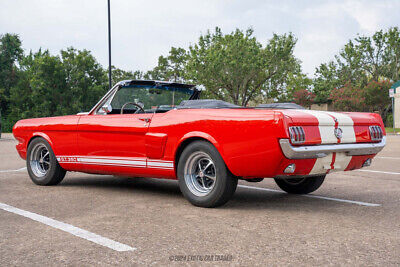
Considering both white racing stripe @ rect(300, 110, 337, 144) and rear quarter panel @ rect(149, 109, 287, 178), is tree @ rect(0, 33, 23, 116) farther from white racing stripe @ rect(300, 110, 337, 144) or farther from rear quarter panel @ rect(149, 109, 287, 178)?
white racing stripe @ rect(300, 110, 337, 144)

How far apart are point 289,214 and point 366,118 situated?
1490 mm

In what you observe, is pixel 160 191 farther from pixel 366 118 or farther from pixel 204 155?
pixel 366 118

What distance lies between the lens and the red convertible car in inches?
176

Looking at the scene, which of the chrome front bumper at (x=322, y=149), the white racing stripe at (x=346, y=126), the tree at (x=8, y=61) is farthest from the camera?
the tree at (x=8, y=61)

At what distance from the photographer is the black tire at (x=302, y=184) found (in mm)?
5930

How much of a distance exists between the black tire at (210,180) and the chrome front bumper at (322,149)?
2.38ft

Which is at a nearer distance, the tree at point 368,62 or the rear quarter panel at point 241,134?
the rear quarter panel at point 241,134

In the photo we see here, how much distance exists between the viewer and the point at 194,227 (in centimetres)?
407

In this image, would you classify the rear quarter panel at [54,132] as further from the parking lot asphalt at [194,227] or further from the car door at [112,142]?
the parking lot asphalt at [194,227]

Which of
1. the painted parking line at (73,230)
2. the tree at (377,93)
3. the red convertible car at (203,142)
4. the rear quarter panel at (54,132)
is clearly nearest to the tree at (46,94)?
the tree at (377,93)

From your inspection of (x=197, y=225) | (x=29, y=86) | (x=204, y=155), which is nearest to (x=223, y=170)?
(x=204, y=155)

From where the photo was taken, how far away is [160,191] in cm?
628

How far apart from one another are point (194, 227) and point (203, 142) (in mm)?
1131

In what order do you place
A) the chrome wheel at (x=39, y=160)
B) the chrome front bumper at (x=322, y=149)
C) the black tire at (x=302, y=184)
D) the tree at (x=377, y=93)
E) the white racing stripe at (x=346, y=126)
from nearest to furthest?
the chrome front bumper at (x=322, y=149) < the white racing stripe at (x=346, y=126) < the black tire at (x=302, y=184) < the chrome wheel at (x=39, y=160) < the tree at (x=377, y=93)
